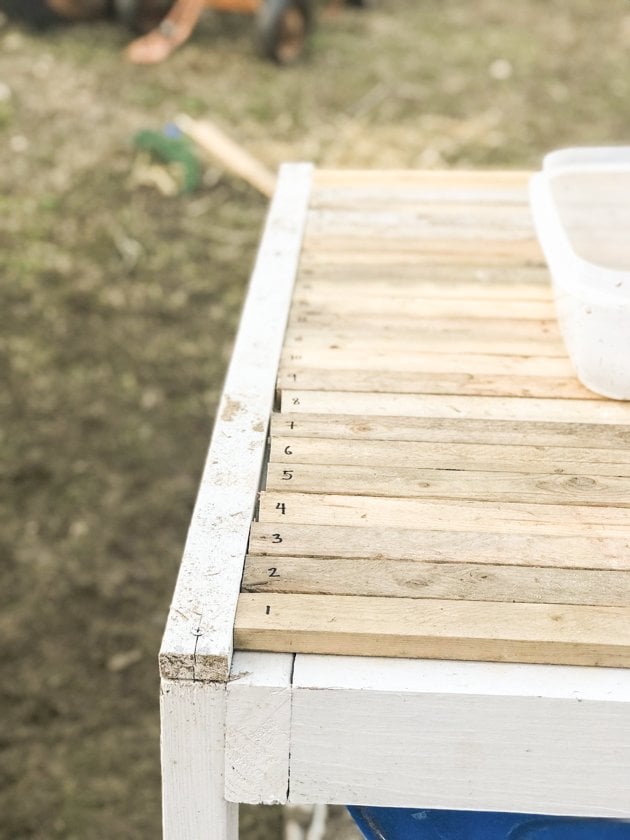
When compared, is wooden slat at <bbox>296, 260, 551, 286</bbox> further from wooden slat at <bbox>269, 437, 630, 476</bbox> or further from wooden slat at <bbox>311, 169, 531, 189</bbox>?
wooden slat at <bbox>269, 437, 630, 476</bbox>

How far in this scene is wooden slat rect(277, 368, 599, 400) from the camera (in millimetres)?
2014

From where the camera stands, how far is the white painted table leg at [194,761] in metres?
1.44

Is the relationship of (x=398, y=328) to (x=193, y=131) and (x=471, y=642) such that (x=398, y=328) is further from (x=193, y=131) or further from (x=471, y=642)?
(x=193, y=131)

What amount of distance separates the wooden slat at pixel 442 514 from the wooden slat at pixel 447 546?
16 mm

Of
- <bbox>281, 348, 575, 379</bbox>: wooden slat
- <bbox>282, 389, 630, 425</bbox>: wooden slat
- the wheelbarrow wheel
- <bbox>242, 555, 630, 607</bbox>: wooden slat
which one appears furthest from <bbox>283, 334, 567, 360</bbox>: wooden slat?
the wheelbarrow wheel

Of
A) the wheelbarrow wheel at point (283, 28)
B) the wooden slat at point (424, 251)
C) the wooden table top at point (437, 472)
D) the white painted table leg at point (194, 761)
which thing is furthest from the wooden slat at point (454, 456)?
the wheelbarrow wheel at point (283, 28)

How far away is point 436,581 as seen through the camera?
1540 millimetres

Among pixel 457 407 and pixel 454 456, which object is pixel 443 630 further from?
pixel 457 407

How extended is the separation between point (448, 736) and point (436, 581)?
8.6 inches

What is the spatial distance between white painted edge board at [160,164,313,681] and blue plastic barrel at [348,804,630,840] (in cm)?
59

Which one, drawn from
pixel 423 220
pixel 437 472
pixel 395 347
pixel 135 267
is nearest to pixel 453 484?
pixel 437 472

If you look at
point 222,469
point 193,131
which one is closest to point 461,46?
point 193,131

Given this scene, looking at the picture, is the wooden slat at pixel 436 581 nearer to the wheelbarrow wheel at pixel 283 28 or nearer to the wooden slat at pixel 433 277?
the wooden slat at pixel 433 277

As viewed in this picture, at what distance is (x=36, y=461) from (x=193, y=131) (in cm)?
289
